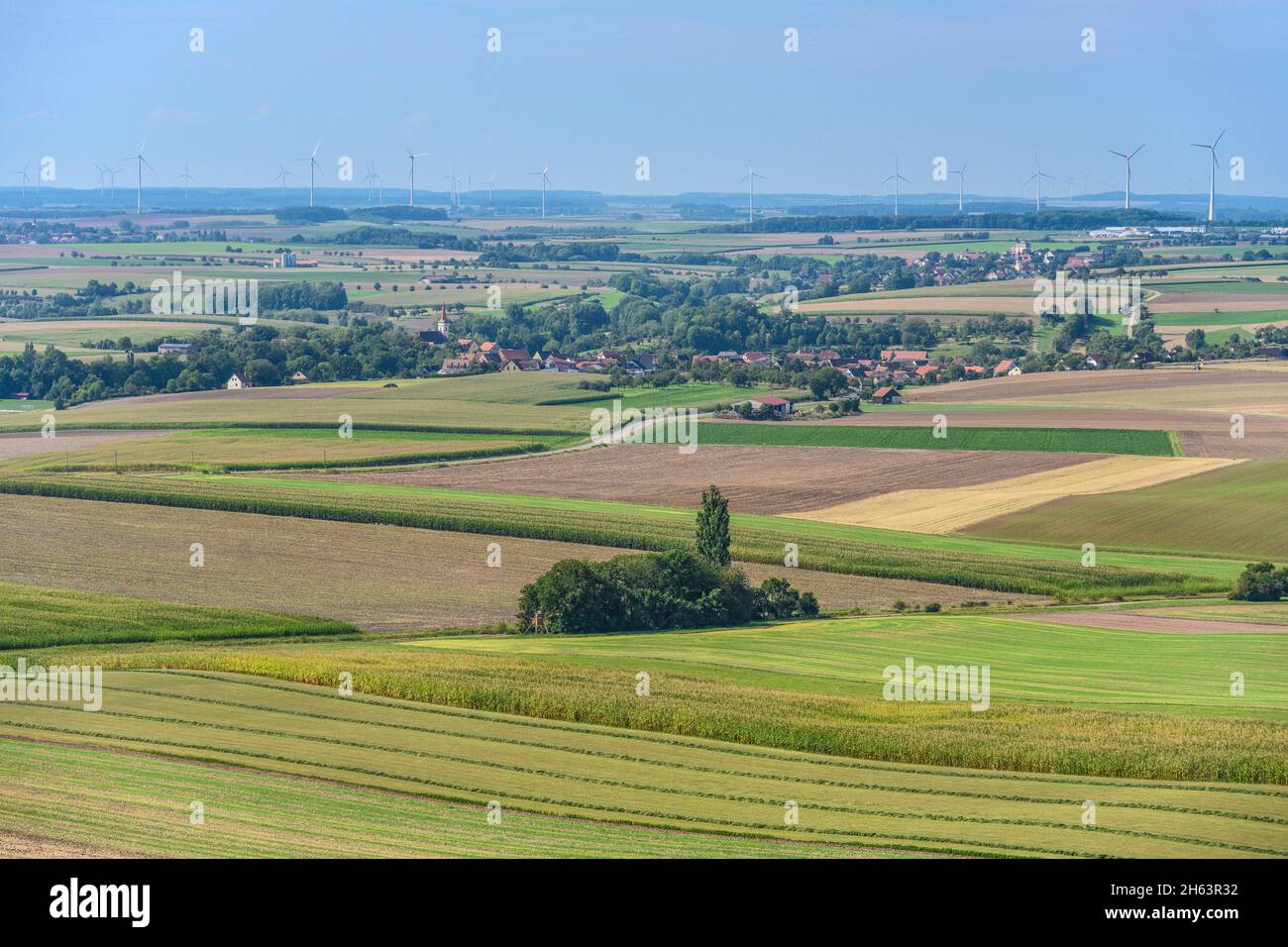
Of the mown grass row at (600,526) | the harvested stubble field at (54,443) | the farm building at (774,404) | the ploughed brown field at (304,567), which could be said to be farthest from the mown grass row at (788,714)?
the farm building at (774,404)

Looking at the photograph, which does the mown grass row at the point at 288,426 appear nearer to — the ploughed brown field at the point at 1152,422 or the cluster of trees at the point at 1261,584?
the ploughed brown field at the point at 1152,422

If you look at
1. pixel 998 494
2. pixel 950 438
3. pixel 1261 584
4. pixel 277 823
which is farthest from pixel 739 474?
pixel 277 823

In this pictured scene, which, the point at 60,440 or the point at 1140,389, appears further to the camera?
the point at 1140,389

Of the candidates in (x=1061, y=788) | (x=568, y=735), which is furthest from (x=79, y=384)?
(x=1061, y=788)

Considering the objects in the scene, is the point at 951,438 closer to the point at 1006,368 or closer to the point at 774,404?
the point at 774,404

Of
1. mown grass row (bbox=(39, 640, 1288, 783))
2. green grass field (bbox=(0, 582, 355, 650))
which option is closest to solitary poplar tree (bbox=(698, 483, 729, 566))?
mown grass row (bbox=(39, 640, 1288, 783))
